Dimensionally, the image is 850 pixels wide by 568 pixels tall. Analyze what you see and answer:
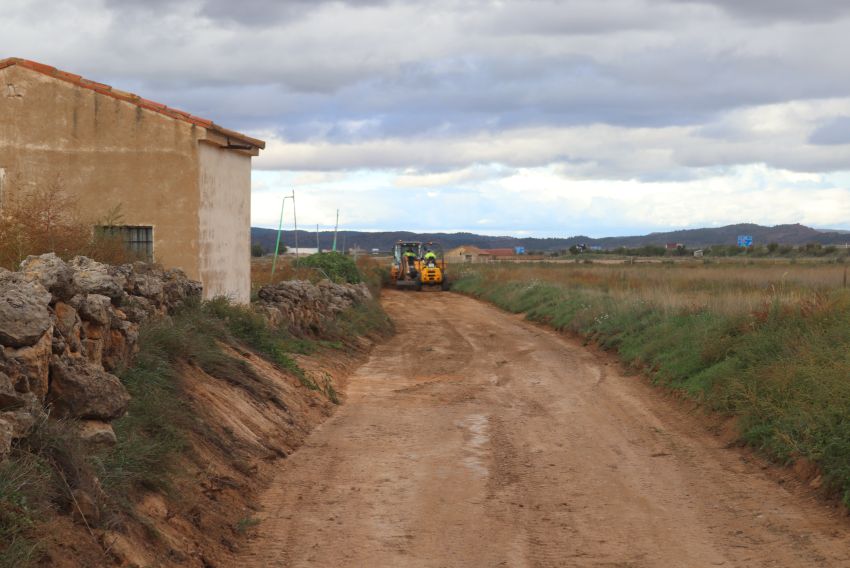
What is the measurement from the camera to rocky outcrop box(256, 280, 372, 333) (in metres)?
20.0

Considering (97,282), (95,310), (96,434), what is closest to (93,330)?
(95,310)

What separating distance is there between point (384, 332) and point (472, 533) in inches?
755

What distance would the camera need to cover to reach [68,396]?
7527 mm

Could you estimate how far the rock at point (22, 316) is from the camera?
22.5ft

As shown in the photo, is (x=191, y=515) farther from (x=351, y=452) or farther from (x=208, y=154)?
(x=208, y=154)

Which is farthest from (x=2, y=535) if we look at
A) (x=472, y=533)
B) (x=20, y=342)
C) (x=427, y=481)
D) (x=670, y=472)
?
(x=670, y=472)

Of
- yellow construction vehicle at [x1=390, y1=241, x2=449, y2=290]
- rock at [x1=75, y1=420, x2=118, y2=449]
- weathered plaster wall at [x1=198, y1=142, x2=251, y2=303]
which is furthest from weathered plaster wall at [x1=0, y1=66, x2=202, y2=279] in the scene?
yellow construction vehicle at [x1=390, y1=241, x2=449, y2=290]

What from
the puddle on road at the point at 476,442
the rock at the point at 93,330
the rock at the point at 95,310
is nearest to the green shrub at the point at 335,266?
the puddle on road at the point at 476,442

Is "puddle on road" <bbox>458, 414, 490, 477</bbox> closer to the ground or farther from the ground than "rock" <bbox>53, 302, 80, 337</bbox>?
closer to the ground

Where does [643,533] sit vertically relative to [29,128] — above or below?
below

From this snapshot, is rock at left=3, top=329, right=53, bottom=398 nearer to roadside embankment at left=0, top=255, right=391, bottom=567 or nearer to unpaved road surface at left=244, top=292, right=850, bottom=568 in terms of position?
roadside embankment at left=0, top=255, right=391, bottom=567

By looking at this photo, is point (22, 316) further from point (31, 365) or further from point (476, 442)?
point (476, 442)

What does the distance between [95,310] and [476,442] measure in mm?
5260

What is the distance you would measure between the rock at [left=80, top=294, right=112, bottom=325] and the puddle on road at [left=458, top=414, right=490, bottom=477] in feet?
14.0
